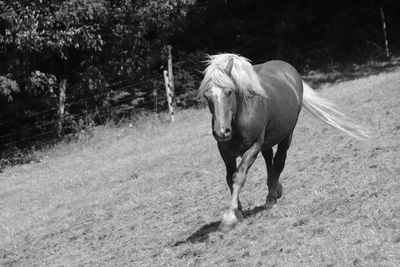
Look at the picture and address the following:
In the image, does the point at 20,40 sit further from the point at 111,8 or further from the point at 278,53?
the point at 278,53

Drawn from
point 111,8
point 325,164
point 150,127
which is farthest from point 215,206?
point 111,8

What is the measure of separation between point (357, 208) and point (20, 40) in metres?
12.2

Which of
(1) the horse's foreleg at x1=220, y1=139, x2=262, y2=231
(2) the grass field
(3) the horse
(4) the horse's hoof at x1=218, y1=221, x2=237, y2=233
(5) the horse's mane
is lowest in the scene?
(2) the grass field

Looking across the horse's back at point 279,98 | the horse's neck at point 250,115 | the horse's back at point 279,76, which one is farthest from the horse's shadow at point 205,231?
the horse's back at point 279,76

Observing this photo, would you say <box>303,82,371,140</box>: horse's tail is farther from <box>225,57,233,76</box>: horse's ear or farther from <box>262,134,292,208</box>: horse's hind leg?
<box>225,57,233,76</box>: horse's ear

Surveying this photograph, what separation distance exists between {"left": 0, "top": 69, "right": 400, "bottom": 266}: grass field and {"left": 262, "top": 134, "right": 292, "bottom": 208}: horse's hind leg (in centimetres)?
17

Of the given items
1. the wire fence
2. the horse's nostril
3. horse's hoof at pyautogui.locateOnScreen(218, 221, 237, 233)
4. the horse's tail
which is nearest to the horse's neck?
the horse's nostril

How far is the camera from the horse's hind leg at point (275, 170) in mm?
8000

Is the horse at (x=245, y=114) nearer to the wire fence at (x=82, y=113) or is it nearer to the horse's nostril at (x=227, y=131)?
the horse's nostril at (x=227, y=131)

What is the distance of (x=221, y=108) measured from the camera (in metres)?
6.47

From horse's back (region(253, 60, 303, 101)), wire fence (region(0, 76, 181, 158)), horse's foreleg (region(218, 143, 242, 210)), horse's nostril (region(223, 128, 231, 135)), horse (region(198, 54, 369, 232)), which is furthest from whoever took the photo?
wire fence (region(0, 76, 181, 158))

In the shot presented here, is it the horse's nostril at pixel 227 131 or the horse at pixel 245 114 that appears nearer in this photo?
the horse's nostril at pixel 227 131

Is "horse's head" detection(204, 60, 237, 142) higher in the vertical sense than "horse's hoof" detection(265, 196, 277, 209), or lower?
higher

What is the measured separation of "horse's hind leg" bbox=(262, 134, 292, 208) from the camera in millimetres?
8000
